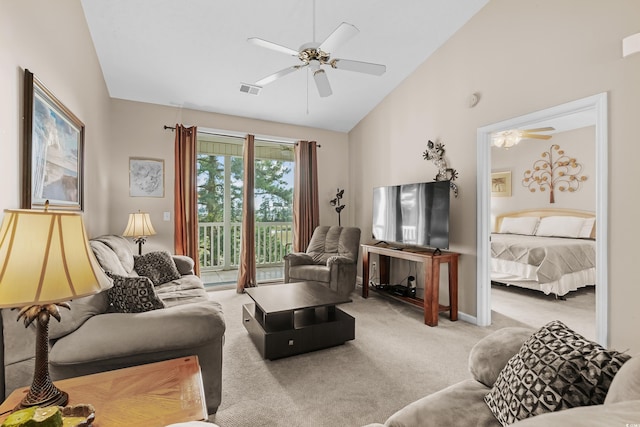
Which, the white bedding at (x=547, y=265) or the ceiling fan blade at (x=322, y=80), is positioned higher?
the ceiling fan blade at (x=322, y=80)

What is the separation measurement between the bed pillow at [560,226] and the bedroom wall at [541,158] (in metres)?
0.34

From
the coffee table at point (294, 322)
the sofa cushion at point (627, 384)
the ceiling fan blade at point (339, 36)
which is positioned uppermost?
the ceiling fan blade at point (339, 36)

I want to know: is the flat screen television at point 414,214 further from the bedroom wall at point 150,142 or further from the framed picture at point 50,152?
the framed picture at point 50,152

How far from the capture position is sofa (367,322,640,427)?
508 mm

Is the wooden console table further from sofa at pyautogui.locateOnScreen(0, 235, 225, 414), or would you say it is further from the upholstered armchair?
sofa at pyautogui.locateOnScreen(0, 235, 225, 414)

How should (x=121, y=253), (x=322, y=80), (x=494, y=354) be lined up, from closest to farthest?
(x=494, y=354)
(x=322, y=80)
(x=121, y=253)

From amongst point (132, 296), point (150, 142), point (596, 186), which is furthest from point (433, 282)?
→ point (150, 142)

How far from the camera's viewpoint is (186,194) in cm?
402

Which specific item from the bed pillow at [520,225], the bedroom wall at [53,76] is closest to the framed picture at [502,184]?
the bed pillow at [520,225]

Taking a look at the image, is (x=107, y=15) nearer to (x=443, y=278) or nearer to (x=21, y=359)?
(x=21, y=359)

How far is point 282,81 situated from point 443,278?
3.12 m

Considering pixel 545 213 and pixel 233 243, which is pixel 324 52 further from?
pixel 545 213

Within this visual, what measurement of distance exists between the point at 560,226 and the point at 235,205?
18.7 feet

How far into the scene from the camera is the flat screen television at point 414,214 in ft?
10.3
